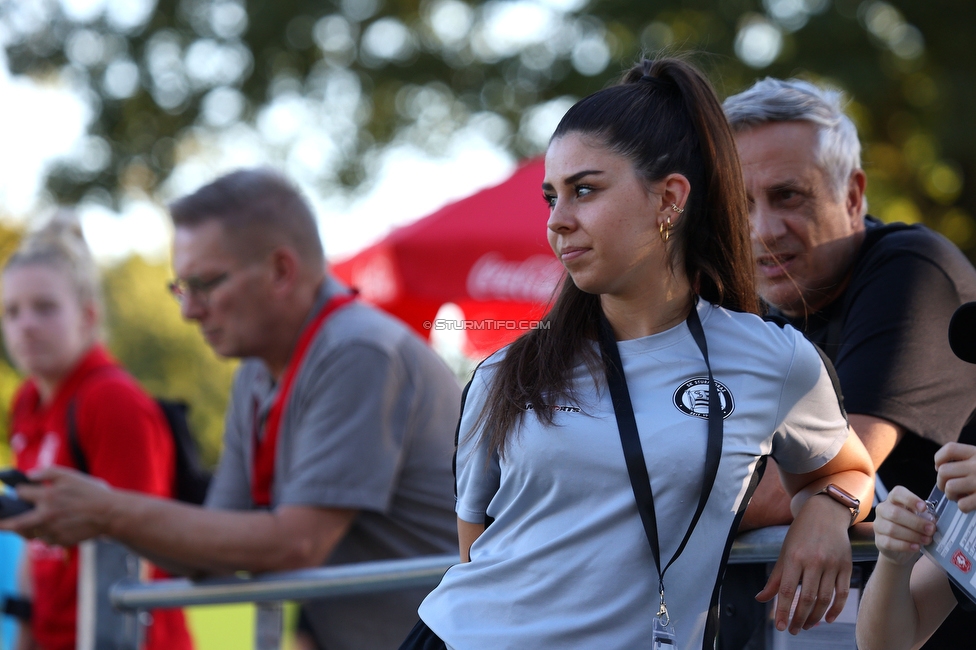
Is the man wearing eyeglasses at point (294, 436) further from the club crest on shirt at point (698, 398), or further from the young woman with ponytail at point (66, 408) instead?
the club crest on shirt at point (698, 398)

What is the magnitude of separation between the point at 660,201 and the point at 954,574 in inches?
30.4

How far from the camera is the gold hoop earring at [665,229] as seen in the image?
6.21 ft

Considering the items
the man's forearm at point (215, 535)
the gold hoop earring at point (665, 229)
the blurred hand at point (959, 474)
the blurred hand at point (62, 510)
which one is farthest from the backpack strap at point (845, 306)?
the blurred hand at point (62, 510)

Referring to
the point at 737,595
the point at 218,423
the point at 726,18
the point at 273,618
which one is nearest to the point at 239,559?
the point at 273,618

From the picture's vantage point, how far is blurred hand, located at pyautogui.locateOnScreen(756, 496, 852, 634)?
1834 mm

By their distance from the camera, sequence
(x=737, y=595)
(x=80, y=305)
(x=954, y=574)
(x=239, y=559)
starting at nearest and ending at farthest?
(x=954, y=574)
(x=737, y=595)
(x=239, y=559)
(x=80, y=305)

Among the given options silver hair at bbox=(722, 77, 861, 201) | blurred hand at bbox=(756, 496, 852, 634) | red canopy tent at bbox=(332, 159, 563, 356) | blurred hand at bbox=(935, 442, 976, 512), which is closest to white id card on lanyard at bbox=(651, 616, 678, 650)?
blurred hand at bbox=(756, 496, 852, 634)

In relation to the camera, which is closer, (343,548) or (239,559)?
(239,559)

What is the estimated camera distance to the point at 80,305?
4586mm

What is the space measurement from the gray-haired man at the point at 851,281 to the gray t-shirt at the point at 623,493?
11.7 inches

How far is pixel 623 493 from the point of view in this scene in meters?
1.75

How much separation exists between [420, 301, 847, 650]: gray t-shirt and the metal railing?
95 centimetres

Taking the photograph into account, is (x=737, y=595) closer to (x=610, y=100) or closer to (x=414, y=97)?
(x=610, y=100)

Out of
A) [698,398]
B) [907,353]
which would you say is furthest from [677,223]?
[907,353]
